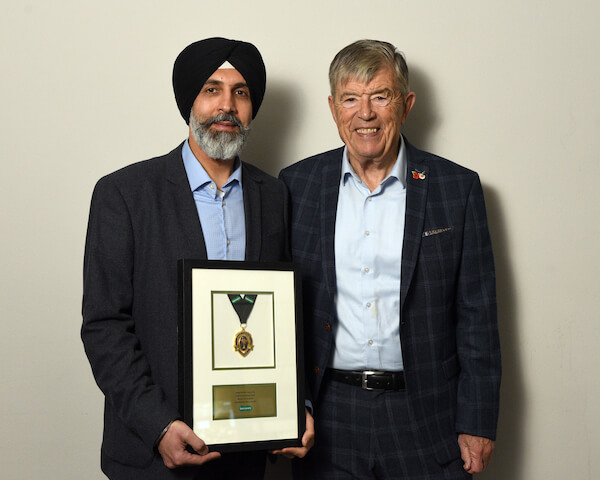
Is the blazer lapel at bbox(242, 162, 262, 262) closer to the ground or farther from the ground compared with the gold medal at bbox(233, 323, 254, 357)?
farther from the ground

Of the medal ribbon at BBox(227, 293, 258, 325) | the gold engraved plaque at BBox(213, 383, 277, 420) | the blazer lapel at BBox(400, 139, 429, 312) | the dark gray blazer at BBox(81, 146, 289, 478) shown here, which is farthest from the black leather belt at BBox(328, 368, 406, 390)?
the dark gray blazer at BBox(81, 146, 289, 478)

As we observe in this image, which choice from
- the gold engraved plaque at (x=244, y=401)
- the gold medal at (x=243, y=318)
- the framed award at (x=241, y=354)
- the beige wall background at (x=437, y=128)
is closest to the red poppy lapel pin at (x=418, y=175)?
the beige wall background at (x=437, y=128)

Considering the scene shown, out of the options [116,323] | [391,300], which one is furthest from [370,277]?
[116,323]

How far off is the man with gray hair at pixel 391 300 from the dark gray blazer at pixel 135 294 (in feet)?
1.58

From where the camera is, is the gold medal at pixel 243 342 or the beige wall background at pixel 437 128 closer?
the gold medal at pixel 243 342

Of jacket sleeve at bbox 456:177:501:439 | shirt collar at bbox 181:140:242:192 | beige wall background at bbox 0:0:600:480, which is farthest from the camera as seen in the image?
beige wall background at bbox 0:0:600:480

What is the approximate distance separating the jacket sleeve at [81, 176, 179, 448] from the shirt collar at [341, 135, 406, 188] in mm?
761

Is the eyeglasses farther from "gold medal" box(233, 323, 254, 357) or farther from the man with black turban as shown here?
"gold medal" box(233, 323, 254, 357)

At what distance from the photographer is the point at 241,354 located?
1831mm

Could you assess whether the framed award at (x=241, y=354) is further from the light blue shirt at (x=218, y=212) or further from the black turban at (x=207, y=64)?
the black turban at (x=207, y=64)

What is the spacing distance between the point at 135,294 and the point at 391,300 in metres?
0.79

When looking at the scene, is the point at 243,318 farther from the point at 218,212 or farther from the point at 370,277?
the point at 370,277

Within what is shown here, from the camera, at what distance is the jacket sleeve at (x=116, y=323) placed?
1.77m

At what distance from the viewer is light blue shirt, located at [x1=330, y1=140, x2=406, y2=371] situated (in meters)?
2.12
